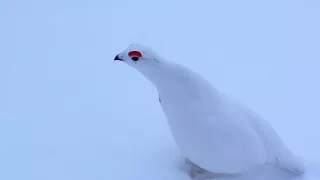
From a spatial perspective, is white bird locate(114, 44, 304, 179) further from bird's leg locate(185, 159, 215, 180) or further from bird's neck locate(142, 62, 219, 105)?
bird's leg locate(185, 159, 215, 180)

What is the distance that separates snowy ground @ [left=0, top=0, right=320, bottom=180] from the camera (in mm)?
2025

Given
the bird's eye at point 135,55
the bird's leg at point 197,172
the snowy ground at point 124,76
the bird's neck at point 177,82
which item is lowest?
the bird's leg at point 197,172

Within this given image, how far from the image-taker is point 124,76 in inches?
118

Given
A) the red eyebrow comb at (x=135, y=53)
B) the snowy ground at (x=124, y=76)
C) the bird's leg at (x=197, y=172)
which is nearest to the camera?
the red eyebrow comb at (x=135, y=53)

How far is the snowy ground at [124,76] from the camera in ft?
6.64

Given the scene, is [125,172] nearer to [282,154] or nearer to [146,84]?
[282,154]

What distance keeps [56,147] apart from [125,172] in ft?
1.40

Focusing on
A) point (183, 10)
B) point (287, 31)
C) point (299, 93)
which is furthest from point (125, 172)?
point (183, 10)

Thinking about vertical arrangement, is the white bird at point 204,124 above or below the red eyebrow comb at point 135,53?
below

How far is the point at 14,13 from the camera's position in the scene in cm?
432

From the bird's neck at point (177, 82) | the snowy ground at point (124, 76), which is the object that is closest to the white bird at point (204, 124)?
the bird's neck at point (177, 82)

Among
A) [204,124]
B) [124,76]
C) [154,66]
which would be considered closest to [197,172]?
[204,124]

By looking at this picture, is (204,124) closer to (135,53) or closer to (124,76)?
(135,53)

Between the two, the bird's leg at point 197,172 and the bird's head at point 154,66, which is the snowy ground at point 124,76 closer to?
the bird's leg at point 197,172
